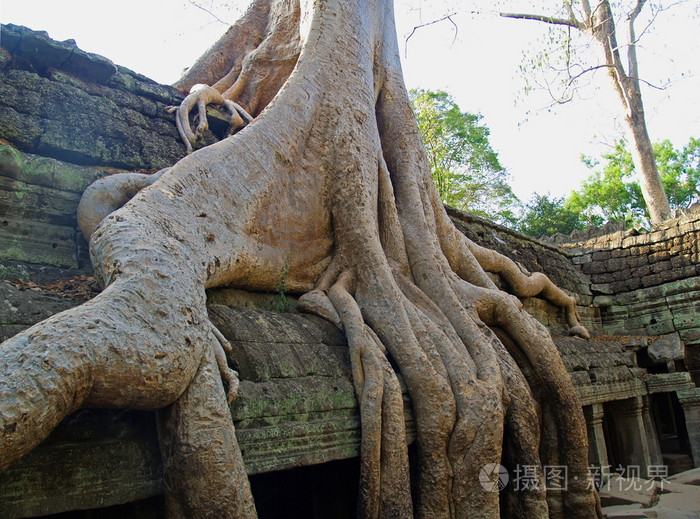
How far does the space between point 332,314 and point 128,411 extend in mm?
1214

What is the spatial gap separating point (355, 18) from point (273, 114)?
144 cm

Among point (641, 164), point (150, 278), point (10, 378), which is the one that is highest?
point (641, 164)

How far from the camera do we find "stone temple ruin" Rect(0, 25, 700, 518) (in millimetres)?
1589

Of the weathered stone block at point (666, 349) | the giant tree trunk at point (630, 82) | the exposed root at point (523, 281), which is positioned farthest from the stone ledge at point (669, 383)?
the giant tree trunk at point (630, 82)

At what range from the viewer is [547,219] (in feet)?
59.3

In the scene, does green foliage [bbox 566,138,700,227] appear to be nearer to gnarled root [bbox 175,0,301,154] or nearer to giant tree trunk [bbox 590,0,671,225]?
giant tree trunk [bbox 590,0,671,225]

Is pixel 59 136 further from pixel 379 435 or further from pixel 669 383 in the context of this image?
pixel 669 383

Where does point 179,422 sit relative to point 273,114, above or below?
below

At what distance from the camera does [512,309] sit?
3490 mm

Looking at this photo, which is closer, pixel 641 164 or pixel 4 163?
pixel 4 163

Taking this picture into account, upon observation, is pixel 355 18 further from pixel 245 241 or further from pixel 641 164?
pixel 641 164

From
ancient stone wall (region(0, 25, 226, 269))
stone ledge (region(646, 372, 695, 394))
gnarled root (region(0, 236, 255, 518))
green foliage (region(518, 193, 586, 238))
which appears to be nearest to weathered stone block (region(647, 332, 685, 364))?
stone ledge (region(646, 372, 695, 394))

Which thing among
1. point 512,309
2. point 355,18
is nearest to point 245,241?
point 512,309

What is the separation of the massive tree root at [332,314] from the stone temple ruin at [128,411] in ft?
0.45
